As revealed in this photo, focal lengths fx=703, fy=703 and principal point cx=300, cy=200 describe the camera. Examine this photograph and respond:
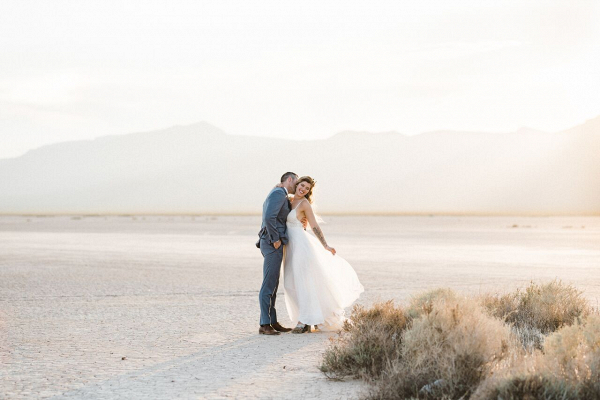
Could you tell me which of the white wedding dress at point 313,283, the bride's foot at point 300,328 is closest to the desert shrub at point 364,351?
the white wedding dress at point 313,283

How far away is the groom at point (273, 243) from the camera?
10.1m

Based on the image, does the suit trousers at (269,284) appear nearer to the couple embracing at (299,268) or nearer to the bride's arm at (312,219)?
the couple embracing at (299,268)

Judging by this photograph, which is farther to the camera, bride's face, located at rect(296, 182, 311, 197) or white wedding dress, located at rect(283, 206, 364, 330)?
bride's face, located at rect(296, 182, 311, 197)

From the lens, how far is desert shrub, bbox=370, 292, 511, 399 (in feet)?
20.3

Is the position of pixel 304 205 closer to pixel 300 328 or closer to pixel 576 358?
pixel 300 328

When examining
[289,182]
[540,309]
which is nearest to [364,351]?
[289,182]

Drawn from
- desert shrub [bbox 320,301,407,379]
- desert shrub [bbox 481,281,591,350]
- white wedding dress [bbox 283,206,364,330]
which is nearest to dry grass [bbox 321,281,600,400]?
desert shrub [bbox 320,301,407,379]

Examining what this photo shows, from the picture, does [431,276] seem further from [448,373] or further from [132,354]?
[448,373]

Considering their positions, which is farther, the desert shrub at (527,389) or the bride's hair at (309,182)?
the bride's hair at (309,182)

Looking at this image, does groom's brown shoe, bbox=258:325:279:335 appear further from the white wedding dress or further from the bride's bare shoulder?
the bride's bare shoulder

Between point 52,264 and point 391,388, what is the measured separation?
18.4m

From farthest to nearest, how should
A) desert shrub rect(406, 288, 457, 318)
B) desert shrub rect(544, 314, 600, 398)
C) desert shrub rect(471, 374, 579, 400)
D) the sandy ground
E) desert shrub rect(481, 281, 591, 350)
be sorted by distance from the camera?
1. desert shrub rect(481, 281, 591, 350)
2. desert shrub rect(406, 288, 457, 318)
3. the sandy ground
4. desert shrub rect(544, 314, 600, 398)
5. desert shrub rect(471, 374, 579, 400)

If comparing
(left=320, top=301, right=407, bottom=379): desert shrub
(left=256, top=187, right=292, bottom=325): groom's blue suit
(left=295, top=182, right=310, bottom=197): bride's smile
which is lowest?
(left=320, top=301, right=407, bottom=379): desert shrub

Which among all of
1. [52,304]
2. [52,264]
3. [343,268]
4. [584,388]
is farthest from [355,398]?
[52,264]
